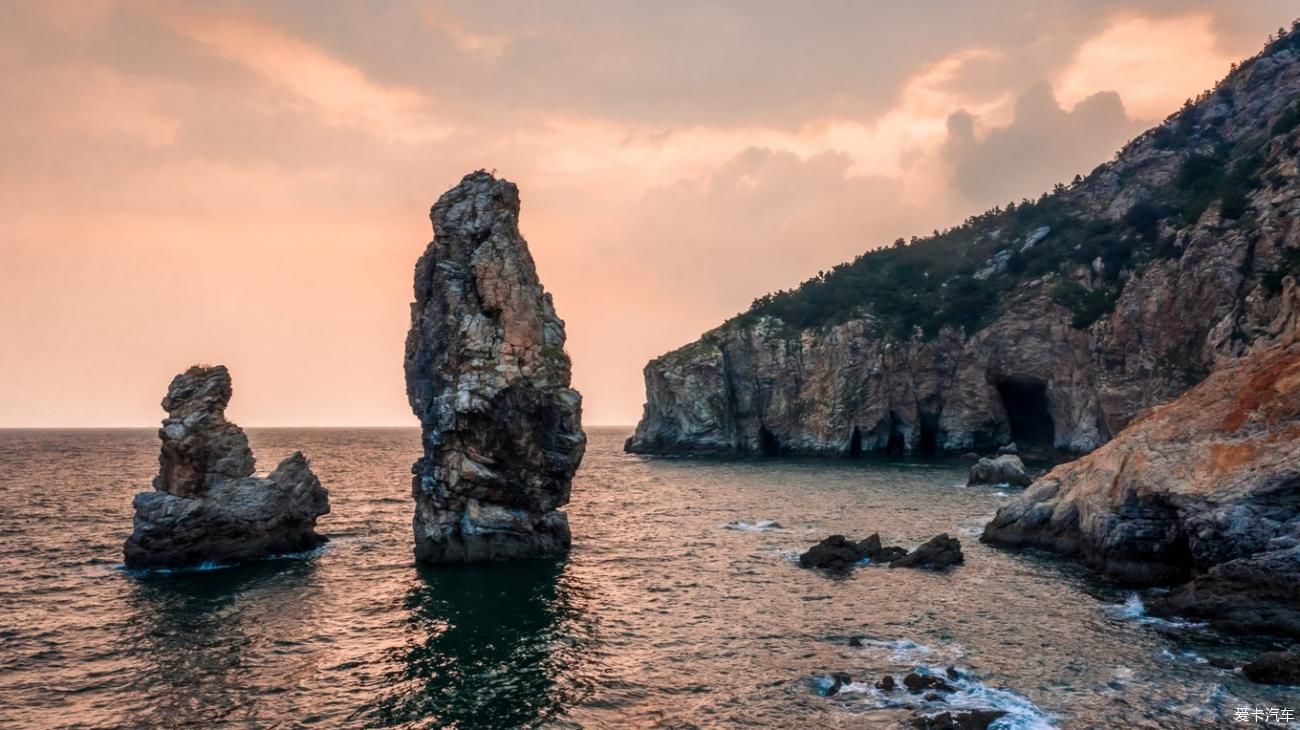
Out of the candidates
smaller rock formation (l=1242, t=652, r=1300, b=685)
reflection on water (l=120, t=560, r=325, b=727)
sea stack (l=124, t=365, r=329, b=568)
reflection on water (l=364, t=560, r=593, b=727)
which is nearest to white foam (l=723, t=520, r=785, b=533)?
reflection on water (l=364, t=560, r=593, b=727)

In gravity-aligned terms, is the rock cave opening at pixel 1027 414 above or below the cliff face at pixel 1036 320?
below

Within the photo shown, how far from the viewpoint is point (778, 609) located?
3006cm

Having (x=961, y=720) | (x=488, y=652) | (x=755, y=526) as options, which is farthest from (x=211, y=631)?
(x=755, y=526)

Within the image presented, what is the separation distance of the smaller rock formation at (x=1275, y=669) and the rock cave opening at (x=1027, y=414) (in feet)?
302

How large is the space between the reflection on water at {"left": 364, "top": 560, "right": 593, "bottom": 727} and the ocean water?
123 millimetres

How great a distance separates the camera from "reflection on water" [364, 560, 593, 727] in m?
20.3

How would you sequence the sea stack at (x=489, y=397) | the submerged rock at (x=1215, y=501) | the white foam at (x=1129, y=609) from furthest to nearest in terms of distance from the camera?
the sea stack at (x=489, y=397)
the white foam at (x=1129, y=609)
the submerged rock at (x=1215, y=501)

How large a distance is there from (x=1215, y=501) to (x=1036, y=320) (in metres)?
80.7

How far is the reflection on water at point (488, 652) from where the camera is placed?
2028 cm

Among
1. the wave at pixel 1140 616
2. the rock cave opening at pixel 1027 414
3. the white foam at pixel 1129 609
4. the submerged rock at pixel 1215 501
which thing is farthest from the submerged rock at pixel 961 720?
the rock cave opening at pixel 1027 414

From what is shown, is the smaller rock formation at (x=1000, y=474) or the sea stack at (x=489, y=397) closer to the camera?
the sea stack at (x=489, y=397)

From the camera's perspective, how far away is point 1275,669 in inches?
791

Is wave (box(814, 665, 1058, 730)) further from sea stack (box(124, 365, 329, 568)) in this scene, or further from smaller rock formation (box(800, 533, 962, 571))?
sea stack (box(124, 365, 329, 568))

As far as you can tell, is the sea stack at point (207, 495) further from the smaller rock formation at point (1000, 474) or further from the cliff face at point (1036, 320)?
the cliff face at point (1036, 320)
